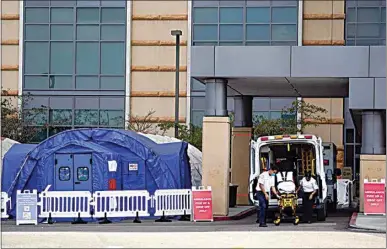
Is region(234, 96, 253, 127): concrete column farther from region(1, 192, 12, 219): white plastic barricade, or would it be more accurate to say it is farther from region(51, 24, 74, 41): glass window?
region(51, 24, 74, 41): glass window

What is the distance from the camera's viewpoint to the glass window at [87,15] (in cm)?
4403

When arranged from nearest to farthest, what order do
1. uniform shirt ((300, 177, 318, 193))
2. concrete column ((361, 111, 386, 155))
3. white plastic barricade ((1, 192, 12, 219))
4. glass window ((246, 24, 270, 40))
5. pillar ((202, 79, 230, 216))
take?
uniform shirt ((300, 177, 318, 193)) < pillar ((202, 79, 230, 216)) < white plastic barricade ((1, 192, 12, 219)) < concrete column ((361, 111, 386, 155)) < glass window ((246, 24, 270, 40))

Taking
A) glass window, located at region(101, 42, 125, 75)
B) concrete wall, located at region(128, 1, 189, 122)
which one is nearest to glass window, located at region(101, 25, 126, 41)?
glass window, located at region(101, 42, 125, 75)

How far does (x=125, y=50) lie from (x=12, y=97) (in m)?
6.55

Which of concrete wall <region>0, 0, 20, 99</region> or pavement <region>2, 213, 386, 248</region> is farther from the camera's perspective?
concrete wall <region>0, 0, 20, 99</region>

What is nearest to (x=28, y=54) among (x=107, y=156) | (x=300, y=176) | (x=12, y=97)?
(x=12, y=97)

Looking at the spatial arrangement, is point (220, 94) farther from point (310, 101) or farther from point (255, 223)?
point (310, 101)

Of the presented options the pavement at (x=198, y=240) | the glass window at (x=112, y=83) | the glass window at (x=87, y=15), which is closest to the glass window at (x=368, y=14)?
the glass window at (x=112, y=83)

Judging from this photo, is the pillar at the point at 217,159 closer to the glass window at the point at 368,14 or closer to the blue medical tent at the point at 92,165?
the blue medical tent at the point at 92,165

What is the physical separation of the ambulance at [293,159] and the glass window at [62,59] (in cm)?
1966

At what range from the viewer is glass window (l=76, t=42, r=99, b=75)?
4394cm

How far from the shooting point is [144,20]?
1761 inches

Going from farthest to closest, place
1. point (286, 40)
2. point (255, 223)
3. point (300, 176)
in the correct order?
point (286, 40)
point (300, 176)
point (255, 223)

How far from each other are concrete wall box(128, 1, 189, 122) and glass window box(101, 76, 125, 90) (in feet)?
1.89
